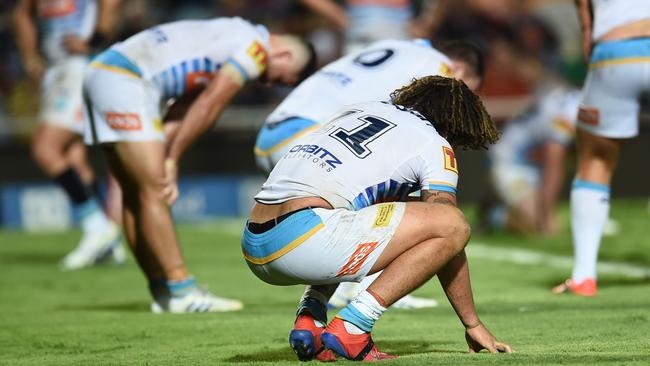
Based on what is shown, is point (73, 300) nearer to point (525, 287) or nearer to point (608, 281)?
point (525, 287)

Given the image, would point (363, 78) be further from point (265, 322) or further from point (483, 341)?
point (483, 341)

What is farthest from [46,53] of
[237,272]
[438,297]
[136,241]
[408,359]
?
[408,359]

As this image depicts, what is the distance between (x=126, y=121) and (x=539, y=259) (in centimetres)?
386

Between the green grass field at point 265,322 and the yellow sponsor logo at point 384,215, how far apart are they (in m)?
0.49

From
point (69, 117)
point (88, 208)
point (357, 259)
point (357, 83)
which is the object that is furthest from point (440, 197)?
point (69, 117)

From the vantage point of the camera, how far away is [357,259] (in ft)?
13.6

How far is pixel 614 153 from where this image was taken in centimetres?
634

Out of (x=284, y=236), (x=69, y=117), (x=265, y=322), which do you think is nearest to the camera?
(x=284, y=236)

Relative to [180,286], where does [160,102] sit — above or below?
above

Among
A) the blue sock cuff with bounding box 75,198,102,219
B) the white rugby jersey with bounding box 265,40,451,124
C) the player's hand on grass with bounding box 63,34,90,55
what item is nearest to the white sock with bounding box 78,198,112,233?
the blue sock cuff with bounding box 75,198,102,219

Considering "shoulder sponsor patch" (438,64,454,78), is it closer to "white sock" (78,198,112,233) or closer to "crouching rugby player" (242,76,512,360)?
"crouching rugby player" (242,76,512,360)

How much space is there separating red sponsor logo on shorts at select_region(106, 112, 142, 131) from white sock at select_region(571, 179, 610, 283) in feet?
8.03

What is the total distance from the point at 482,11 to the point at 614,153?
8855 mm

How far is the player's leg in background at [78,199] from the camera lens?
9.07 metres
